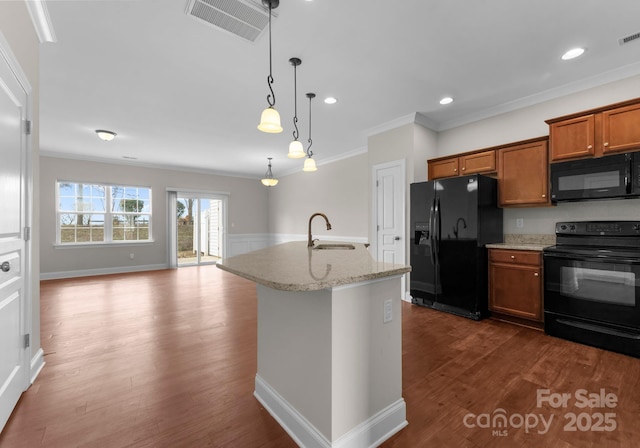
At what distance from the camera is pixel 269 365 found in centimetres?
185

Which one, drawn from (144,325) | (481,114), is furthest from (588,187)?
(144,325)

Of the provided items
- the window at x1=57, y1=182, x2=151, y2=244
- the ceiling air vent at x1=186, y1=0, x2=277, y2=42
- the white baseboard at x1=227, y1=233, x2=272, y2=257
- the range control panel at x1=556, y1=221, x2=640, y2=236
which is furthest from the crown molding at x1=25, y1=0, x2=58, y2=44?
the white baseboard at x1=227, y1=233, x2=272, y2=257

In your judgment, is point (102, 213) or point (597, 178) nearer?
point (597, 178)

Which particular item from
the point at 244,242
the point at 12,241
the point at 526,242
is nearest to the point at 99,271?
the point at 244,242

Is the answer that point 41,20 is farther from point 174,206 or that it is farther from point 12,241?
point 174,206

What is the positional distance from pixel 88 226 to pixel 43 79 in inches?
179

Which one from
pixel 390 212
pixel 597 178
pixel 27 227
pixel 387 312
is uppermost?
pixel 597 178

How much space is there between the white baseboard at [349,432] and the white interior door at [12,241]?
1546 mm

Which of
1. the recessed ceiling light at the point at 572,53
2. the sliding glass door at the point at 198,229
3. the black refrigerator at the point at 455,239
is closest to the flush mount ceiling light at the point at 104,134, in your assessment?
the sliding glass door at the point at 198,229

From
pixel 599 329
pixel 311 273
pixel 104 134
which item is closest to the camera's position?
pixel 311 273

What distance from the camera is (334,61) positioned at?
2801mm

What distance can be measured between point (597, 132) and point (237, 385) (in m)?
4.03

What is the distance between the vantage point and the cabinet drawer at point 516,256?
3135mm

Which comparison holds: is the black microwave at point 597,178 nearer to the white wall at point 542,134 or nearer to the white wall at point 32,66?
the white wall at point 542,134
